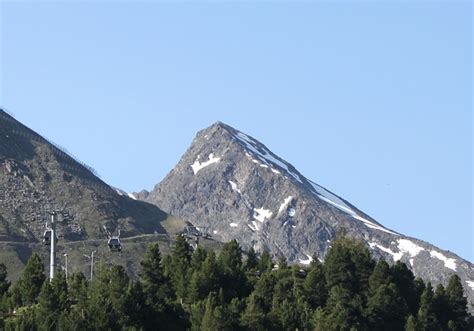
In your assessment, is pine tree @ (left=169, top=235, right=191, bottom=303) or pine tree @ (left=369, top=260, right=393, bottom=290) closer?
pine tree @ (left=169, top=235, right=191, bottom=303)

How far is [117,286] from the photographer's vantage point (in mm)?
136750

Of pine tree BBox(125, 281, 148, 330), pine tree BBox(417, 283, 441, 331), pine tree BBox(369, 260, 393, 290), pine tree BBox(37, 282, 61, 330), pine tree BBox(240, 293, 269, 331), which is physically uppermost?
pine tree BBox(369, 260, 393, 290)

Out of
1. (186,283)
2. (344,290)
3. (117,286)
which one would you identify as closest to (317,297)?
(344,290)

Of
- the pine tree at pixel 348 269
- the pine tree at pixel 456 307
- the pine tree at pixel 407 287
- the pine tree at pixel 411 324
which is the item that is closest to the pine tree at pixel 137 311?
the pine tree at pixel 348 269

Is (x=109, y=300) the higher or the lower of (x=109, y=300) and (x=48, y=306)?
the higher

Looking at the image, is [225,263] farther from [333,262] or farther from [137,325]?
[137,325]

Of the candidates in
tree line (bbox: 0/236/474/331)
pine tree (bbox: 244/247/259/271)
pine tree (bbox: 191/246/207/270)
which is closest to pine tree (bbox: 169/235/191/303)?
tree line (bbox: 0/236/474/331)

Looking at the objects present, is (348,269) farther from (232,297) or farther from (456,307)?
(232,297)

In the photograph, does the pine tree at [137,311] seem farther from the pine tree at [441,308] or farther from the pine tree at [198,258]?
the pine tree at [441,308]

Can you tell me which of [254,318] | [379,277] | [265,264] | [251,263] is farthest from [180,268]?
[379,277]

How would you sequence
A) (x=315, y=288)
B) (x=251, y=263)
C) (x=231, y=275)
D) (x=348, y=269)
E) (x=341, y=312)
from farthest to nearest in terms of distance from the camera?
1. (x=251, y=263)
2. (x=348, y=269)
3. (x=315, y=288)
4. (x=231, y=275)
5. (x=341, y=312)

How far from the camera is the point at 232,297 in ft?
483

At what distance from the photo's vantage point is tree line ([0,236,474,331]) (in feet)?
436

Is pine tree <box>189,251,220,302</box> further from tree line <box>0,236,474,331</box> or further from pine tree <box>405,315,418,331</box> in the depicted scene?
pine tree <box>405,315,418,331</box>
